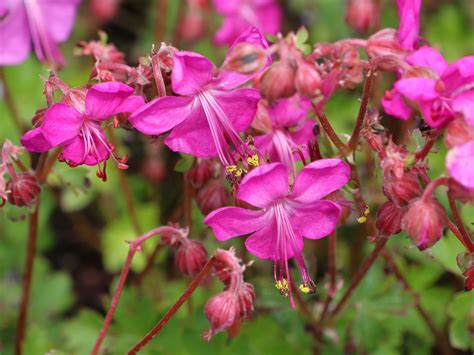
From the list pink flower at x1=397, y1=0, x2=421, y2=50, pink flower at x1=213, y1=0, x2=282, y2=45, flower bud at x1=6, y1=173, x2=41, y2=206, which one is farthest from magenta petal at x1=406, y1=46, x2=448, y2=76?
pink flower at x1=213, y1=0, x2=282, y2=45

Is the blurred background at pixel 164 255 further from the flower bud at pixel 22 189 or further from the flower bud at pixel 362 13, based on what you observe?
the flower bud at pixel 362 13

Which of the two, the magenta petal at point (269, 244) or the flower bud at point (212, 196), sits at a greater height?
the flower bud at point (212, 196)

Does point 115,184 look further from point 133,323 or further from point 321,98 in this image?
point 321,98

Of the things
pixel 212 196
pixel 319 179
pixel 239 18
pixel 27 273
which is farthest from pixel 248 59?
pixel 239 18

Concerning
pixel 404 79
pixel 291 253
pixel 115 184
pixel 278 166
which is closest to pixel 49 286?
pixel 115 184

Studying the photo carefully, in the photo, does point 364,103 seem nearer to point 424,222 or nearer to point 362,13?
point 424,222

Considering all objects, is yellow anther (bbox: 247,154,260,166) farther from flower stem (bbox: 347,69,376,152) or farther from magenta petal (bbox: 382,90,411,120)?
magenta petal (bbox: 382,90,411,120)

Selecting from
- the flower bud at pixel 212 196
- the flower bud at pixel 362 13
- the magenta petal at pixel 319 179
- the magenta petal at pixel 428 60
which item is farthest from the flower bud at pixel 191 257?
the flower bud at pixel 362 13
